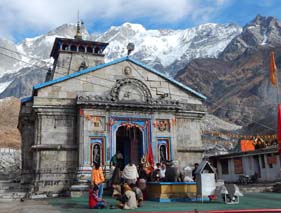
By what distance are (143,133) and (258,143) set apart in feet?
47.4

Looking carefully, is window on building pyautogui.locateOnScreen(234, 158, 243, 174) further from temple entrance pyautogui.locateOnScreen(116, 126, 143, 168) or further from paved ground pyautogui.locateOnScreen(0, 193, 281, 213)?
paved ground pyautogui.locateOnScreen(0, 193, 281, 213)

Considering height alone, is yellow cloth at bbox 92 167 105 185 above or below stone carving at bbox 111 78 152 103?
below

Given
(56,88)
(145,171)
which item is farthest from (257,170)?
(56,88)

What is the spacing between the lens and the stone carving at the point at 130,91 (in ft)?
67.2

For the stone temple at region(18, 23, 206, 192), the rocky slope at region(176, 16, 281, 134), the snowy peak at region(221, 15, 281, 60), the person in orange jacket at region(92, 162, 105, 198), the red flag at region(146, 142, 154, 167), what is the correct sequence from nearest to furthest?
the person in orange jacket at region(92, 162, 105, 198)
the stone temple at region(18, 23, 206, 192)
the red flag at region(146, 142, 154, 167)
the rocky slope at region(176, 16, 281, 134)
the snowy peak at region(221, 15, 281, 60)

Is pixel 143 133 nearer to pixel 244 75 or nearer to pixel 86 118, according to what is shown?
pixel 86 118

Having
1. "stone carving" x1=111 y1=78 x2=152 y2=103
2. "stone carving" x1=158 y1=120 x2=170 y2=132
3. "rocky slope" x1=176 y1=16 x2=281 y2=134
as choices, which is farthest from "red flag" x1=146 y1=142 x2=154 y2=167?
"rocky slope" x1=176 y1=16 x2=281 y2=134

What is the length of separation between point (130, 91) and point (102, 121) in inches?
109

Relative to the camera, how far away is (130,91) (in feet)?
68.5

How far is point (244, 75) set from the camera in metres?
94.4

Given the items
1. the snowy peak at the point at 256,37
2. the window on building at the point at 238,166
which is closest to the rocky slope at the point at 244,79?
the snowy peak at the point at 256,37

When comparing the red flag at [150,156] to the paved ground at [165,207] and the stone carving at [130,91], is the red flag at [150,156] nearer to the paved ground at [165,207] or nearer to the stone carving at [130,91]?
the stone carving at [130,91]

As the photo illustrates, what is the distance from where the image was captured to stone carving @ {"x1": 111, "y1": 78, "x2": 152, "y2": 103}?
2048 cm

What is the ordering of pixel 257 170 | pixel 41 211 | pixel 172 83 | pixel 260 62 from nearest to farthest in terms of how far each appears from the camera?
1. pixel 41 211
2. pixel 172 83
3. pixel 257 170
4. pixel 260 62
